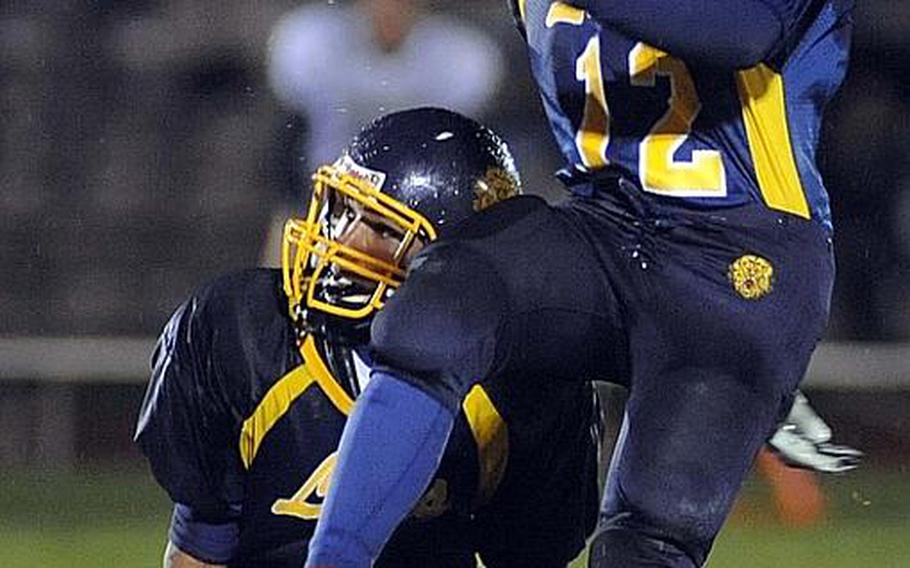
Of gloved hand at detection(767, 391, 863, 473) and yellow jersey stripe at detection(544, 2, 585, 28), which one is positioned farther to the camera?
gloved hand at detection(767, 391, 863, 473)

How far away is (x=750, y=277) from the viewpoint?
2.66m

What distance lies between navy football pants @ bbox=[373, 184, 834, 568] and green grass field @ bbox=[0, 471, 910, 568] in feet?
7.03

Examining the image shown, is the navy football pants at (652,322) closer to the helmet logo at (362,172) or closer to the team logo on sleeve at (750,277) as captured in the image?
the team logo on sleeve at (750,277)

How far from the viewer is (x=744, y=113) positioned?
2.73 m

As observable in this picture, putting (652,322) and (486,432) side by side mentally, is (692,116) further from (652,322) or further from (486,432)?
(486,432)

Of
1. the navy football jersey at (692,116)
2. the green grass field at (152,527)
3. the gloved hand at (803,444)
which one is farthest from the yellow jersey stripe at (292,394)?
the green grass field at (152,527)

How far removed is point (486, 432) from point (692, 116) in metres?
0.36

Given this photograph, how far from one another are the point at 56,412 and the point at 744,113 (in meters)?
3.66

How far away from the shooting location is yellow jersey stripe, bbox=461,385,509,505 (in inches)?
107

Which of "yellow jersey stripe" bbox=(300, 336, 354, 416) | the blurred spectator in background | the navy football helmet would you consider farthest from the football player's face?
the blurred spectator in background

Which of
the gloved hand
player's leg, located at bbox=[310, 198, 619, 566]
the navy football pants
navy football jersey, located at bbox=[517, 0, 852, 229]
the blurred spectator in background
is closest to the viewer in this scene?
player's leg, located at bbox=[310, 198, 619, 566]

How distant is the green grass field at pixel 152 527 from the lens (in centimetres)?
492

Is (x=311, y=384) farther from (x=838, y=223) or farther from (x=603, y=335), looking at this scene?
(x=838, y=223)

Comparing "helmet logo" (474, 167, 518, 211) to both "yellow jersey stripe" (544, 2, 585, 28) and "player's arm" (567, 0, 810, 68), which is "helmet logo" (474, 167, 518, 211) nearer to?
"yellow jersey stripe" (544, 2, 585, 28)
